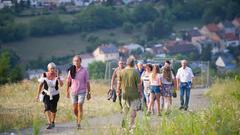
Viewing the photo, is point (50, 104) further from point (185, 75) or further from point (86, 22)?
point (86, 22)

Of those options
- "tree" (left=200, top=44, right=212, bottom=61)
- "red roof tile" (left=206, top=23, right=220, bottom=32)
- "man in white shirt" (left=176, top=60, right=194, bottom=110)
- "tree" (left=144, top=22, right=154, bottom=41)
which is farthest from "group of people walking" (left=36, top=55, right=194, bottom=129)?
"red roof tile" (left=206, top=23, right=220, bottom=32)

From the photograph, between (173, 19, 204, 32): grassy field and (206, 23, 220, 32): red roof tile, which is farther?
(206, 23, 220, 32): red roof tile

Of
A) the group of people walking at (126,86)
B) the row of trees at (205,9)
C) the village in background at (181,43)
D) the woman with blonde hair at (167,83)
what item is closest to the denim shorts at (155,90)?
the group of people walking at (126,86)

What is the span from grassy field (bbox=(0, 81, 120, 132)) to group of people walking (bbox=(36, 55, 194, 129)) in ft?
2.02

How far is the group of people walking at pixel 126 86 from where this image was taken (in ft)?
38.3

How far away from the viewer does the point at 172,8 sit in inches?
3573

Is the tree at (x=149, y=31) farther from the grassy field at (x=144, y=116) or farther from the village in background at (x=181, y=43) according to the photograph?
the grassy field at (x=144, y=116)

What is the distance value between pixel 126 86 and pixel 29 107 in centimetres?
594

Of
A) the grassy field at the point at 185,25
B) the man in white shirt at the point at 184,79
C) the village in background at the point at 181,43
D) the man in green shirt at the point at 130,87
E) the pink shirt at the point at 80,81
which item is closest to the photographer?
the man in green shirt at the point at 130,87

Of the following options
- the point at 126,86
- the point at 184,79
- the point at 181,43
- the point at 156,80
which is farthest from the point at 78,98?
the point at 181,43

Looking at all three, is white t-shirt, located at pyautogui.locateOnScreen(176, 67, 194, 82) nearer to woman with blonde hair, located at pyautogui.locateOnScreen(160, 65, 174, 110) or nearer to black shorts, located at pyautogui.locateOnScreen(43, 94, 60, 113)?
woman with blonde hair, located at pyautogui.locateOnScreen(160, 65, 174, 110)

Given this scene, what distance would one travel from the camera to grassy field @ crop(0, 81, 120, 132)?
13805 millimetres

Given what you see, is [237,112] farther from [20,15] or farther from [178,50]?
[20,15]

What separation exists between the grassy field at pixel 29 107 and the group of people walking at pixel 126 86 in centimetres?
62
